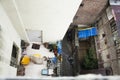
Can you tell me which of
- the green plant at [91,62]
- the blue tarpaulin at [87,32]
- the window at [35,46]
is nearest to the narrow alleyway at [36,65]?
the window at [35,46]

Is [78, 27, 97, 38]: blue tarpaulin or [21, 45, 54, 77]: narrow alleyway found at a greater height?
[78, 27, 97, 38]: blue tarpaulin

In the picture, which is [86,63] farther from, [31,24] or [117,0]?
[31,24]

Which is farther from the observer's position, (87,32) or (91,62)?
(87,32)

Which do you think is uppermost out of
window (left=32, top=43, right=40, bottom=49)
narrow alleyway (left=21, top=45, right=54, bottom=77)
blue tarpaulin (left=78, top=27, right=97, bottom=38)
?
blue tarpaulin (left=78, top=27, right=97, bottom=38)

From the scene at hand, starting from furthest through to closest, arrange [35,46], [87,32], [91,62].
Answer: [87,32] < [91,62] < [35,46]

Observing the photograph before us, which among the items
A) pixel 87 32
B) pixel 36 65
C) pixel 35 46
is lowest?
pixel 36 65

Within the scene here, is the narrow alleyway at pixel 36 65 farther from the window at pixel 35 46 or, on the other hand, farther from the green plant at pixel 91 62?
the green plant at pixel 91 62

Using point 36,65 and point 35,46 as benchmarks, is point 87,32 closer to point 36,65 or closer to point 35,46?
point 35,46

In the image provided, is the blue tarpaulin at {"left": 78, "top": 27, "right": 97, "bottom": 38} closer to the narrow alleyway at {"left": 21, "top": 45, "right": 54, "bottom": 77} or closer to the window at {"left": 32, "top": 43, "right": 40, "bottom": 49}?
the narrow alleyway at {"left": 21, "top": 45, "right": 54, "bottom": 77}

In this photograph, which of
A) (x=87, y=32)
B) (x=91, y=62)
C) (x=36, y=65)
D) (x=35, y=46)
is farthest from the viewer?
(x=87, y=32)

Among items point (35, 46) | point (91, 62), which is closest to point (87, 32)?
point (91, 62)

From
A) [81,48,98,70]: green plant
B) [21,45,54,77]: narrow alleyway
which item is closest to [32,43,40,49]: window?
[21,45,54,77]: narrow alleyway

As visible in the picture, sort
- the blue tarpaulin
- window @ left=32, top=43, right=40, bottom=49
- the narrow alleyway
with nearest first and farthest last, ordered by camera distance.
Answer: the narrow alleyway
window @ left=32, top=43, right=40, bottom=49
the blue tarpaulin

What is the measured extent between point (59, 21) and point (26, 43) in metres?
2.88
